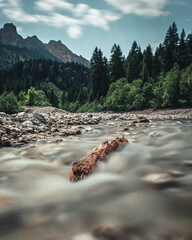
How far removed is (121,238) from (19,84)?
277ft

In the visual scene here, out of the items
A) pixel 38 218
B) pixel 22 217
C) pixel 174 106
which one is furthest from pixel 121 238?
pixel 174 106

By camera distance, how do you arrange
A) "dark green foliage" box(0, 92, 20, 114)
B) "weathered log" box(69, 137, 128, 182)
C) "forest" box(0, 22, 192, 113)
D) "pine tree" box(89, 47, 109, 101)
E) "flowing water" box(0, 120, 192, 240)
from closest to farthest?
"flowing water" box(0, 120, 192, 240) → "weathered log" box(69, 137, 128, 182) → "dark green foliage" box(0, 92, 20, 114) → "forest" box(0, 22, 192, 113) → "pine tree" box(89, 47, 109, 101)

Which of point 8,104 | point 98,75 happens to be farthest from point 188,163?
point 98,75

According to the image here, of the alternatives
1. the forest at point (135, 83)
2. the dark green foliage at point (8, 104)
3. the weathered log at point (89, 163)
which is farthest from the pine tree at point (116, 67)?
the weathered log at point (89, 163)

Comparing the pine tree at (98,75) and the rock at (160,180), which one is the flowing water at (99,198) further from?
the pine tree at (98,75)

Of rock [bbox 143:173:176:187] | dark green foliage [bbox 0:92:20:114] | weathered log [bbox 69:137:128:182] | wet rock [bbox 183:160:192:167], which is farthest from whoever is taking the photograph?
dark green foliage [bbox 0:92:20:114]

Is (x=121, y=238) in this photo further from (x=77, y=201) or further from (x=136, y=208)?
(x=77, y=201)

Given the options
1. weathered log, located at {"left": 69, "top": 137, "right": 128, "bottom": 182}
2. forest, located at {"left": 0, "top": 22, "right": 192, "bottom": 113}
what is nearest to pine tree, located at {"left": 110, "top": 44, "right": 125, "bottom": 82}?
forest, located at {"left": 0, "top": 22, "right": 192, "bottom": 113}

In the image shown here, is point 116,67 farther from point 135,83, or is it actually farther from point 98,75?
point 135,83

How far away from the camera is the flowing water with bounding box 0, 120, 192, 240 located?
70.6 inches

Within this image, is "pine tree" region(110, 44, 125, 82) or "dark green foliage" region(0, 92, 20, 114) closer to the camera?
"dark green foliage" region(0, 92, 20, 114)

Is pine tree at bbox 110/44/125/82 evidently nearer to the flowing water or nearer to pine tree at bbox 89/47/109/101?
pine tree at bbox 89/47/109/101

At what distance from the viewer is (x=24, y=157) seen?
4.40m

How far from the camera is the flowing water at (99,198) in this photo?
1.79 m
